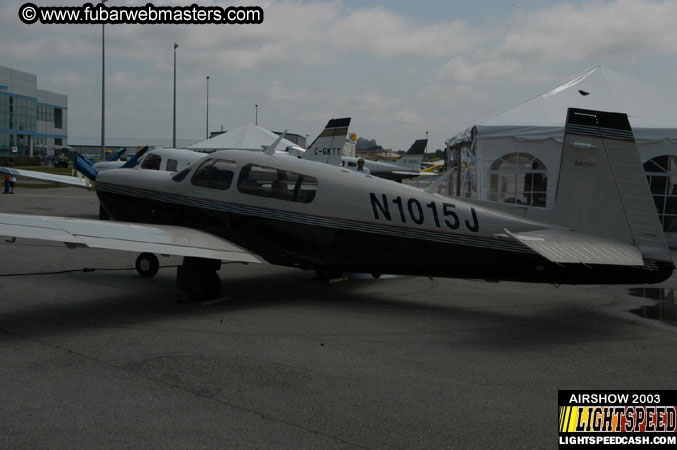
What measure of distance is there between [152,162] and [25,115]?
270ft

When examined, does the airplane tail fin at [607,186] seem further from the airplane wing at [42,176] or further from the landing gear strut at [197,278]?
the airplane wing at [42,176]

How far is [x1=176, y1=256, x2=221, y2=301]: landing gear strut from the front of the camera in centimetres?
767

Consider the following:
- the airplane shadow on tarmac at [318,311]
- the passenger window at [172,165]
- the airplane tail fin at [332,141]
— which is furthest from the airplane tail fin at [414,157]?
the airplane shadow on tarmac at [318,311]

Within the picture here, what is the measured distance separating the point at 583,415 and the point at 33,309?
6321mm

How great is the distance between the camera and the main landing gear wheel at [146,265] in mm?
9414

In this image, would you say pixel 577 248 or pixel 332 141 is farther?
pixel 332 141

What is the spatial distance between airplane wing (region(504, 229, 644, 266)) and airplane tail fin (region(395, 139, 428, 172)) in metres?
30.3

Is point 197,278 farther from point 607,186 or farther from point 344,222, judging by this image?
point 607,186

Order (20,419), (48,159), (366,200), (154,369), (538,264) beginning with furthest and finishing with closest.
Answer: (48,159) < (366,200) < (538,264) < (154,369) < (20,419)

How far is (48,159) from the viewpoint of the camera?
273 ft

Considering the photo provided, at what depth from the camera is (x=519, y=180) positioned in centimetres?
1521

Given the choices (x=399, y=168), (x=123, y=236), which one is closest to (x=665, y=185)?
(x=123, y=236)

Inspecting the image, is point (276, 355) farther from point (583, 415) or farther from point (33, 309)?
point (33, 309)

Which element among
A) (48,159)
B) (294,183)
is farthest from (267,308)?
(48,159)
